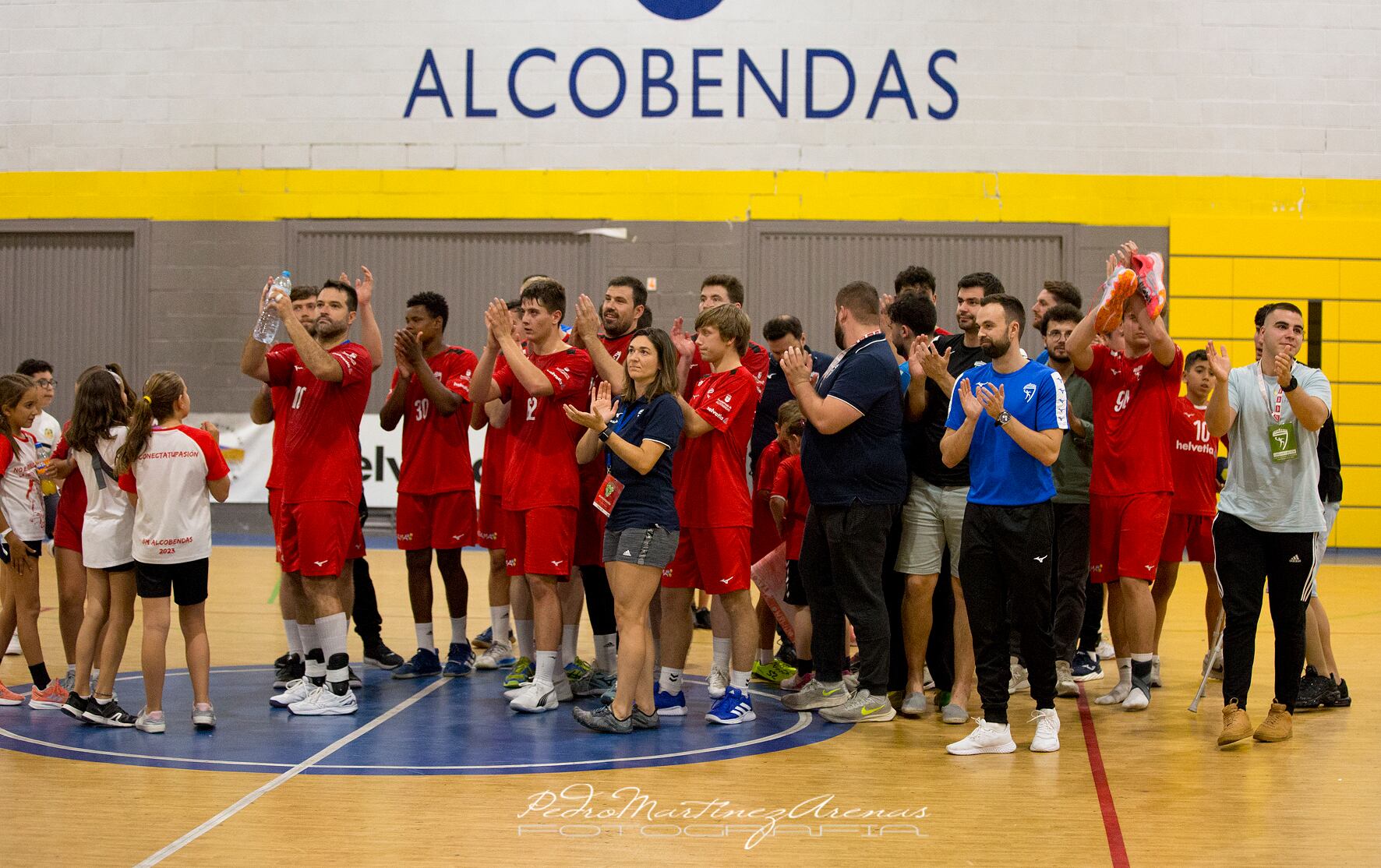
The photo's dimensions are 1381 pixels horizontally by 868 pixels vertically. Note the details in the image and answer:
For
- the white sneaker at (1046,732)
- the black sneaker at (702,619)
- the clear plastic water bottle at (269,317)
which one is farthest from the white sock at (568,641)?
the black sneaker at (702,619)

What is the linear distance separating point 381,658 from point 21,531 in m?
1.93

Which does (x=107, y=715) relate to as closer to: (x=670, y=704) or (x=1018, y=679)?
(x=670, y=704)

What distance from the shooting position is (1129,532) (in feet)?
20.0

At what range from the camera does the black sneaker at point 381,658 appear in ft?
23.5

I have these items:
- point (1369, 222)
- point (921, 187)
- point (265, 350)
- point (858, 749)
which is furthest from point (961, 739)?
point (1369, 222)

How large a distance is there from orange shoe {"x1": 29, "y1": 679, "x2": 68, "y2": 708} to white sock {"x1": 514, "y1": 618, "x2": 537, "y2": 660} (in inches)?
84.3

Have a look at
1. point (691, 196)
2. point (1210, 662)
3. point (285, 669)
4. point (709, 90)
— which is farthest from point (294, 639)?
point (709, 90)

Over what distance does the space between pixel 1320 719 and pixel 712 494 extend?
3010mm

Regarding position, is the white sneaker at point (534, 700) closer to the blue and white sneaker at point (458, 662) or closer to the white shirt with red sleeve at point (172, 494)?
the blue and white sneaker at point (458, 662)

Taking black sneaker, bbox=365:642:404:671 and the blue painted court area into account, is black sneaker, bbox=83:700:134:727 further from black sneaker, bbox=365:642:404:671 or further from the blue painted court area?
black sneaker, bbox=365:642:404:671

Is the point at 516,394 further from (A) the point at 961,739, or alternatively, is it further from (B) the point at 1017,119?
(B) the point at 1017,119

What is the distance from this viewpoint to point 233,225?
13391mm

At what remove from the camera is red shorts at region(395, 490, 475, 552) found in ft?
23.0

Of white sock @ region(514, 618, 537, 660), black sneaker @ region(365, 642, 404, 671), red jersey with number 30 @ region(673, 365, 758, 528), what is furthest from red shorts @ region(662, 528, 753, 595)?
black sneaker @ region(365, 642, 404, 671)
